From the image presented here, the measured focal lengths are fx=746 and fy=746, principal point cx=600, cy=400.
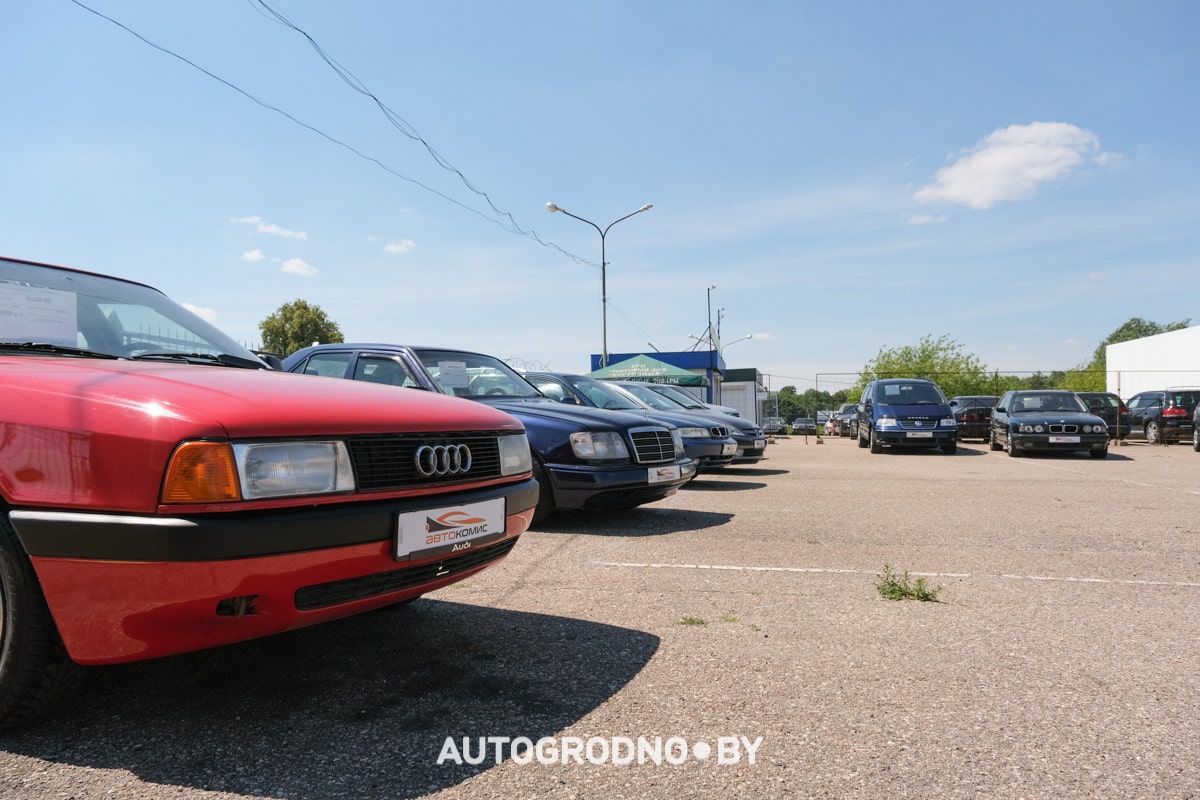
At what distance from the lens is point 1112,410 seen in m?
20.4

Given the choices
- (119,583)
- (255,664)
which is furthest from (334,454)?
(255,664)

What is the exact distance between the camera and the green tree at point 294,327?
180 feet

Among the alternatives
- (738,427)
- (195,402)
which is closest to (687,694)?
(195,402)

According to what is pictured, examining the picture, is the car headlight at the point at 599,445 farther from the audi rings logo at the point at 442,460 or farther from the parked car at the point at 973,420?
the parked car at the point at 973,420

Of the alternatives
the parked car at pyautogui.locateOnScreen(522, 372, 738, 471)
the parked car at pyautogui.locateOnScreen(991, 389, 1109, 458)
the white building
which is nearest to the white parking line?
the parked car at pyautogui.locateOnScreen(522, 372, 738, 471)

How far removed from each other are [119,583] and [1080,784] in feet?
8.43

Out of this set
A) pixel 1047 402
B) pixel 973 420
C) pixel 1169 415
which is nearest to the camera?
pixel 1047 402

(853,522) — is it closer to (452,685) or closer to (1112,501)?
(1112,501)

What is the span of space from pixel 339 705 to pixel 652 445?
12.9ft

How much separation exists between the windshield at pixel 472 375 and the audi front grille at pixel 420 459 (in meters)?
2.57

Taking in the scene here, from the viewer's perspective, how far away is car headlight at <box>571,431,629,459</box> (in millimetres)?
5656

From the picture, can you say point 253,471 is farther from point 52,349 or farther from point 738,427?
point 738,427

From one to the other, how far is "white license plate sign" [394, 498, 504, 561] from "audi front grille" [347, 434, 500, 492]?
0.11 meters
